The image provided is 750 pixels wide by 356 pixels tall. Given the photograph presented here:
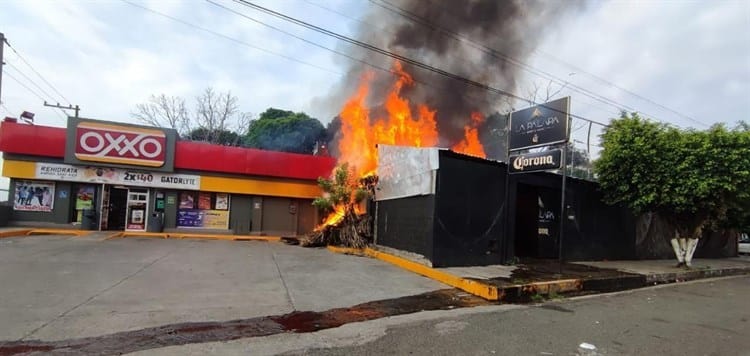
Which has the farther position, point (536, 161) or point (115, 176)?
point (115, 176)

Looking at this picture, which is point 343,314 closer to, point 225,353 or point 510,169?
point 225,353

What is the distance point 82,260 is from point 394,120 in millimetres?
14032

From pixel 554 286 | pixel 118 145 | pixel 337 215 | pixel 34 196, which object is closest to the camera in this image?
pixel 554 286

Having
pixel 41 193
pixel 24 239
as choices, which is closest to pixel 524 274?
pixel 24 239

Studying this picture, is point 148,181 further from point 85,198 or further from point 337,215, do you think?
point 337,215

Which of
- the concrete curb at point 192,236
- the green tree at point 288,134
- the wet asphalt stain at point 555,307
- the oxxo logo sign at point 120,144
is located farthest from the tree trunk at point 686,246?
the green tree at point 288,134

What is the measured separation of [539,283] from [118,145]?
18.9 metres

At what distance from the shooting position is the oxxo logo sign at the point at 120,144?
19688 millimetres

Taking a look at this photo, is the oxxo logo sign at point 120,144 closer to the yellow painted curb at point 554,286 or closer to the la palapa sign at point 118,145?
the la palapa sign at point 118,145

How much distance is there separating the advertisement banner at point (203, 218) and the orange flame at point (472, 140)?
12.0 metres

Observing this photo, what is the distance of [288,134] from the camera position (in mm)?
41594

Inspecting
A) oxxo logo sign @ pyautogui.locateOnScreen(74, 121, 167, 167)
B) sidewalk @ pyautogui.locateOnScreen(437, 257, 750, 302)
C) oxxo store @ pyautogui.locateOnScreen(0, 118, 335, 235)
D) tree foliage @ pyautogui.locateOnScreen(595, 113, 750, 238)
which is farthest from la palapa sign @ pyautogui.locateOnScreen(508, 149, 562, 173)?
oxxo logo sign @ pyautogui.locateOnScreen(74, 121, 167, 167)

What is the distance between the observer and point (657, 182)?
13938mm

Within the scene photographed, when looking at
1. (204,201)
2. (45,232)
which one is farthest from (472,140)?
(45,232)
